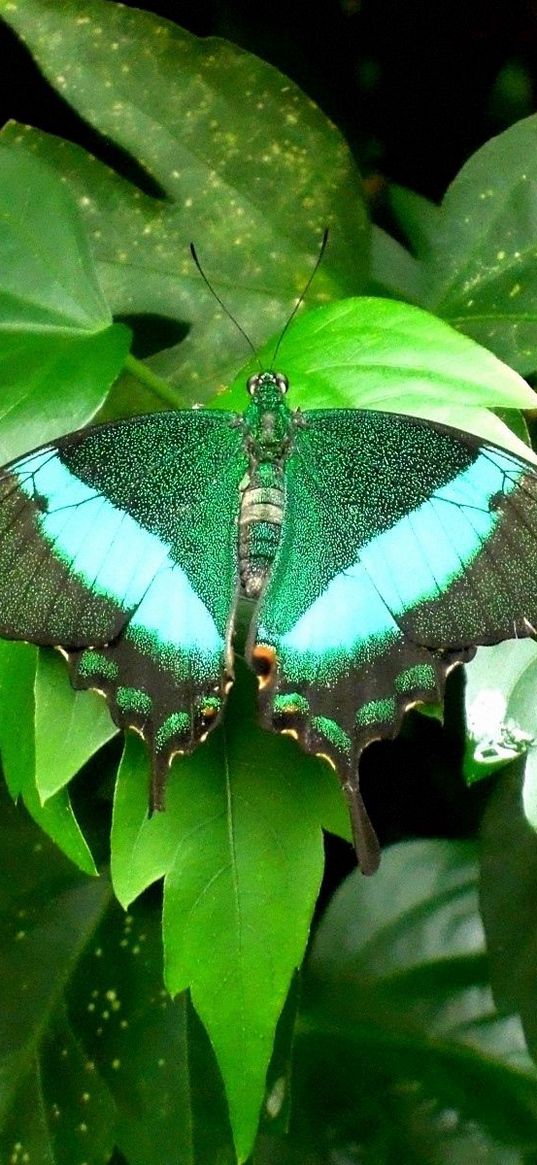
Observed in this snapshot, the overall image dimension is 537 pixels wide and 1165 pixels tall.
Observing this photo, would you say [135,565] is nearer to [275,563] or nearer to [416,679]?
[275,563]

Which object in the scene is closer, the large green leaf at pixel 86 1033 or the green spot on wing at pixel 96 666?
the green spot on wing at pixel 96 666

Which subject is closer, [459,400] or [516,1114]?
[459,400]

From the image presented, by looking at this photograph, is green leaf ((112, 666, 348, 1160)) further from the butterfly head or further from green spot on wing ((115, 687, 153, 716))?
the butterfly head

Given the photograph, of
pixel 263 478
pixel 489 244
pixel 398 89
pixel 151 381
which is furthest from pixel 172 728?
pixel 398 89

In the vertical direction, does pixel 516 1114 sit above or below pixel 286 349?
below

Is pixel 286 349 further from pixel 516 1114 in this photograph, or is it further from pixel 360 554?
pixel 516 1114

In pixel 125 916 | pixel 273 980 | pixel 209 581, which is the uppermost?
pixel 209 581

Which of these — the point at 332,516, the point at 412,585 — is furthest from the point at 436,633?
the point at 332,516

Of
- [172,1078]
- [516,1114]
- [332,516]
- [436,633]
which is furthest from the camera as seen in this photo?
[516,1114]

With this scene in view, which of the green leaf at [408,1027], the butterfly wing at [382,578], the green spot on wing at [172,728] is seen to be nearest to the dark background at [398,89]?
the green leaf at [408,1027]

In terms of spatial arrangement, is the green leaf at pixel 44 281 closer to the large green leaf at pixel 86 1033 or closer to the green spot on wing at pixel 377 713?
the green spot on wing at pixel 377 713
